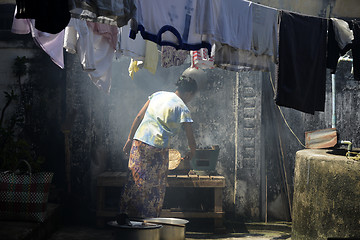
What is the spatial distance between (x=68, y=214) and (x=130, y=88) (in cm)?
261

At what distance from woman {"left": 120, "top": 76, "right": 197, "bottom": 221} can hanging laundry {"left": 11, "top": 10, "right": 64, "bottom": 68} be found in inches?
57.3

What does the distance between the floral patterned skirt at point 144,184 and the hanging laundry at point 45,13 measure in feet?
8.76

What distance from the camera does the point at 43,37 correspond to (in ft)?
16.3

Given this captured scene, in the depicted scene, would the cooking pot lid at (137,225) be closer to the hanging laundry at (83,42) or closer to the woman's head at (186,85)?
the hanging laundry at (83,42)

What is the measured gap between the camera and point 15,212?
566 cm

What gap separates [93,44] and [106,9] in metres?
1.33

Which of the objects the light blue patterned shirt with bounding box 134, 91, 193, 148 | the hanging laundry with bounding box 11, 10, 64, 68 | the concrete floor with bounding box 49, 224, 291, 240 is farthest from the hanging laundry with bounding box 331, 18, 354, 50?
the hanging laundry with bounding box 11, 10, 64, 68

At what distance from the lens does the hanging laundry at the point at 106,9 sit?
12.3ft

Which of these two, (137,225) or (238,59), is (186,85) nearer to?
(238,59)

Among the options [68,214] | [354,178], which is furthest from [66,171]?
[354,178]

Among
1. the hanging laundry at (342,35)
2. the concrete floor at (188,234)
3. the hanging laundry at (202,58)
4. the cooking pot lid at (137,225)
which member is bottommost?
the concrete floor at (188,234)

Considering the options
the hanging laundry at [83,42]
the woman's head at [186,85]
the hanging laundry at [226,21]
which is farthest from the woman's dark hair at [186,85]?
the hanging laundry at [83,42]

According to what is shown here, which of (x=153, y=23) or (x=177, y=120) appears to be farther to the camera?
(x=177, y=120)

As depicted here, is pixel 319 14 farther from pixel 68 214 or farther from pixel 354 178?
pixel 68 214
